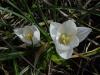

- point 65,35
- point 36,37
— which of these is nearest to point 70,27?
point 65,35

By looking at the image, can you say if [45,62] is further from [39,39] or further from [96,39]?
[96,39]

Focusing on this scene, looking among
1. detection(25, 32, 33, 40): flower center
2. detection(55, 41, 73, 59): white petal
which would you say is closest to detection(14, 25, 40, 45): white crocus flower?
detection(25, 32, 33, 40): flower center

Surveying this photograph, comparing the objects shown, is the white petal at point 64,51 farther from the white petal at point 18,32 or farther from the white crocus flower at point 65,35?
the white petal at point 18,32

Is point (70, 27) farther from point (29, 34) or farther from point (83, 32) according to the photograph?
point (29, 34)

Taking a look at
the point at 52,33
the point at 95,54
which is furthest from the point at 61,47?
the point at 95,54

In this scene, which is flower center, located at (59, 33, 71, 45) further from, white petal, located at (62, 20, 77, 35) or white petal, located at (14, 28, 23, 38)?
white petal, located at (14, 28, 23, 38)
